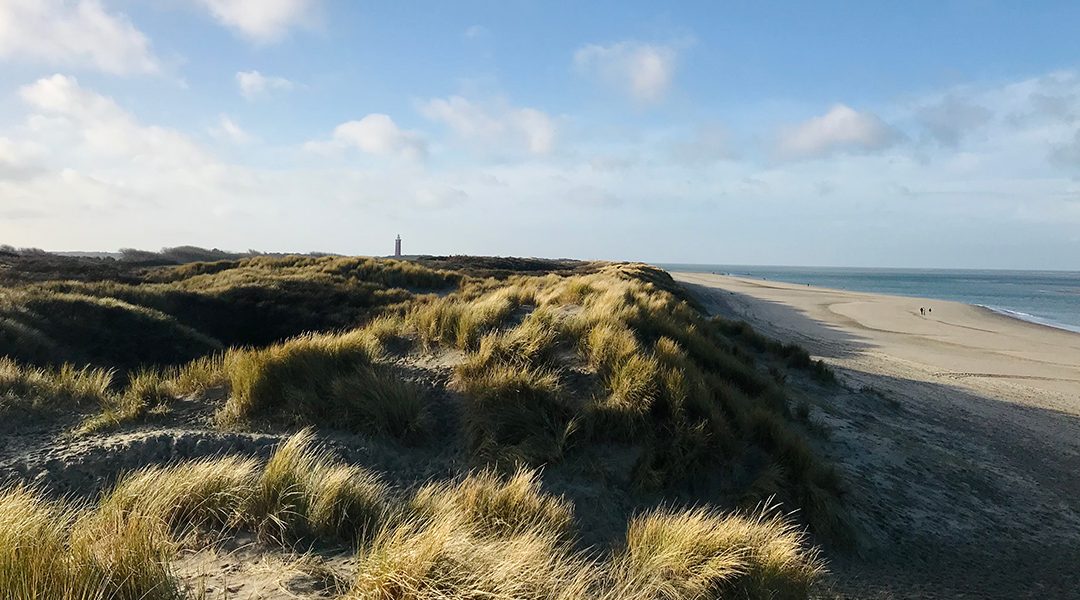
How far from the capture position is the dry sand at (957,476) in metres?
5.15

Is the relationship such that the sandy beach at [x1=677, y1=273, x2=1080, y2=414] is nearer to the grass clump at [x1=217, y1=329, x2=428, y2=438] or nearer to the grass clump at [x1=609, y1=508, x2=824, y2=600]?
the grass clump at [x1=609, y1=508, x2=824, y2=600]

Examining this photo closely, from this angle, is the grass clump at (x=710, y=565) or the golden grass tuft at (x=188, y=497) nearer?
the grass clump at (x=710, y=565)

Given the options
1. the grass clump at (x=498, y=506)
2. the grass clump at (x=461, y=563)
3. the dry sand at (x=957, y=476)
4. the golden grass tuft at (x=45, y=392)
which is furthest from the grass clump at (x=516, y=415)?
the golden grass tuft at (x=45, y=392)

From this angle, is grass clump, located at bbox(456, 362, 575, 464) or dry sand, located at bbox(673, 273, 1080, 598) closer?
dry sand, located at bbox(673, 273, 1080, 598)

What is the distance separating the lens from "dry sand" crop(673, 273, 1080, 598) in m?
5.15

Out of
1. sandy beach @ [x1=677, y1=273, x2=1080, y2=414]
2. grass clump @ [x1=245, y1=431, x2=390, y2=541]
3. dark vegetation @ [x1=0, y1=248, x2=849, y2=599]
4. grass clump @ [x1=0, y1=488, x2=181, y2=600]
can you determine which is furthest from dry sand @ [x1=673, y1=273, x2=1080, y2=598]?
grass clump @ [x1=0, y1=488, x2=181, y2=600]

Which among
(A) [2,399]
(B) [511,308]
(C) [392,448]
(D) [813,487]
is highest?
(B) [511,308]

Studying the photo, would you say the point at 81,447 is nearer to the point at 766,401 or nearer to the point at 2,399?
the point at 2,399

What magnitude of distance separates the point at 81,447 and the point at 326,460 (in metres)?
2.11

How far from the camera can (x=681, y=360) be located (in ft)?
24.2

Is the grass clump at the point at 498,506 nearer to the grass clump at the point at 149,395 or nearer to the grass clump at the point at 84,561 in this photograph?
the grass clump at the point at 84,561

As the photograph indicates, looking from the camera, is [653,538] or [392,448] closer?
[653,538]

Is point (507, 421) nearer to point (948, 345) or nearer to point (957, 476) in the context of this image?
point (957, 476)

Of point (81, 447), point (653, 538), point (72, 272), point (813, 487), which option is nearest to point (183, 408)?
point (81, 447)
